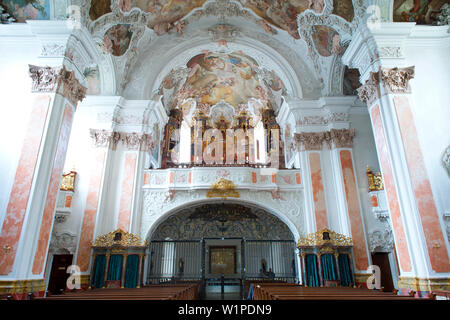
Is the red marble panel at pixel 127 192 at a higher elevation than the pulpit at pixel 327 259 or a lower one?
higher

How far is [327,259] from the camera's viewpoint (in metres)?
11.2

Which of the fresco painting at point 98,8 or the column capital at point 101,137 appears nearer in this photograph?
the fresco painting at point 98,8

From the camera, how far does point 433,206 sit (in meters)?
6.98

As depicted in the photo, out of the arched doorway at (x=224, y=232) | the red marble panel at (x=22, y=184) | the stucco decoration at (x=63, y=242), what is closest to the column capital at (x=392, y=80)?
the arched doorway at (x=224, y=232)

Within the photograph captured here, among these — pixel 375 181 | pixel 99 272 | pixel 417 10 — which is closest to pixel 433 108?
pixel 417 10

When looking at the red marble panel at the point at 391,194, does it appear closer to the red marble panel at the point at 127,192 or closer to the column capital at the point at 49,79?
the column capital at the point at 49,79

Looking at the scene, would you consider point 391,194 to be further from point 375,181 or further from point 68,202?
point 68,202

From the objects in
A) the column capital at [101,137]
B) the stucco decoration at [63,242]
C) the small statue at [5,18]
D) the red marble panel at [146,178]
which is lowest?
the stucco decoration at [63,242]

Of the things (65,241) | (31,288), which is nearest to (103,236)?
(65,241)

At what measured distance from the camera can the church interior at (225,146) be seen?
23.7ft

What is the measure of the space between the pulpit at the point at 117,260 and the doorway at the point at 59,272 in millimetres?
1141

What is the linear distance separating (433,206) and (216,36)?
11604mm

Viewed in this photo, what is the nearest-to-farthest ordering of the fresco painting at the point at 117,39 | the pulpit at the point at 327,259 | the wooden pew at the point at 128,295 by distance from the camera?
1. the wooden pew at the point at 128,295
2. the pulpit at the point at 327,259
3. the fresco painting at the point at 117,39

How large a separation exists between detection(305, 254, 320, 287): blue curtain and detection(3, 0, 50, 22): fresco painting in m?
11.8
